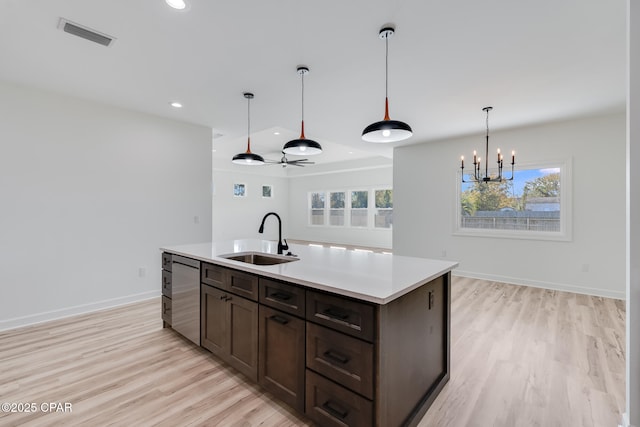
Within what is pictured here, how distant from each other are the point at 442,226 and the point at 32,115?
6.38 metres

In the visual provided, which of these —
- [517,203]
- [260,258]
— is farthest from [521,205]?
[260,258]

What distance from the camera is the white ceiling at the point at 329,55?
6.60 feet

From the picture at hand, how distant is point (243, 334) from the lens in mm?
2043

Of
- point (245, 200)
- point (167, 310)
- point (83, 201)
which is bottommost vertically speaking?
point (167, 310)

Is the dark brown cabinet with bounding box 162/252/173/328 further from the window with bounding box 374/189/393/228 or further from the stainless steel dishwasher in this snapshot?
the window with bounding box 374/189/393/228

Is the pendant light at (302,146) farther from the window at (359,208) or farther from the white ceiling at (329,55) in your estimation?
the window at (359,208)

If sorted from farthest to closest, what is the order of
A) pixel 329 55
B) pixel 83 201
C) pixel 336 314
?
pixel 83 201 → pixel 329 55 → pixel 336 314

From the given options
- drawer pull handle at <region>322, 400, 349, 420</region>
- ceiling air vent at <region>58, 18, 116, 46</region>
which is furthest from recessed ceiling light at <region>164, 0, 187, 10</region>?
drawer pull handle at <region>322, 400, 349, 420</region>

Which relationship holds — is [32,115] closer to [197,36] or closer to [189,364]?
[197,36]

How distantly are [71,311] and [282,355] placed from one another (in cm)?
324

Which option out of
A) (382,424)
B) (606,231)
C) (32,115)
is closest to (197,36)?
(32,115)

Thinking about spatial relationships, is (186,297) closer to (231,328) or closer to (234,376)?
(231,328)

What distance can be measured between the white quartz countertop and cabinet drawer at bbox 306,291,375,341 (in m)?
0.06

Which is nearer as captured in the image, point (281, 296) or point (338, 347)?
point (338, 347)
